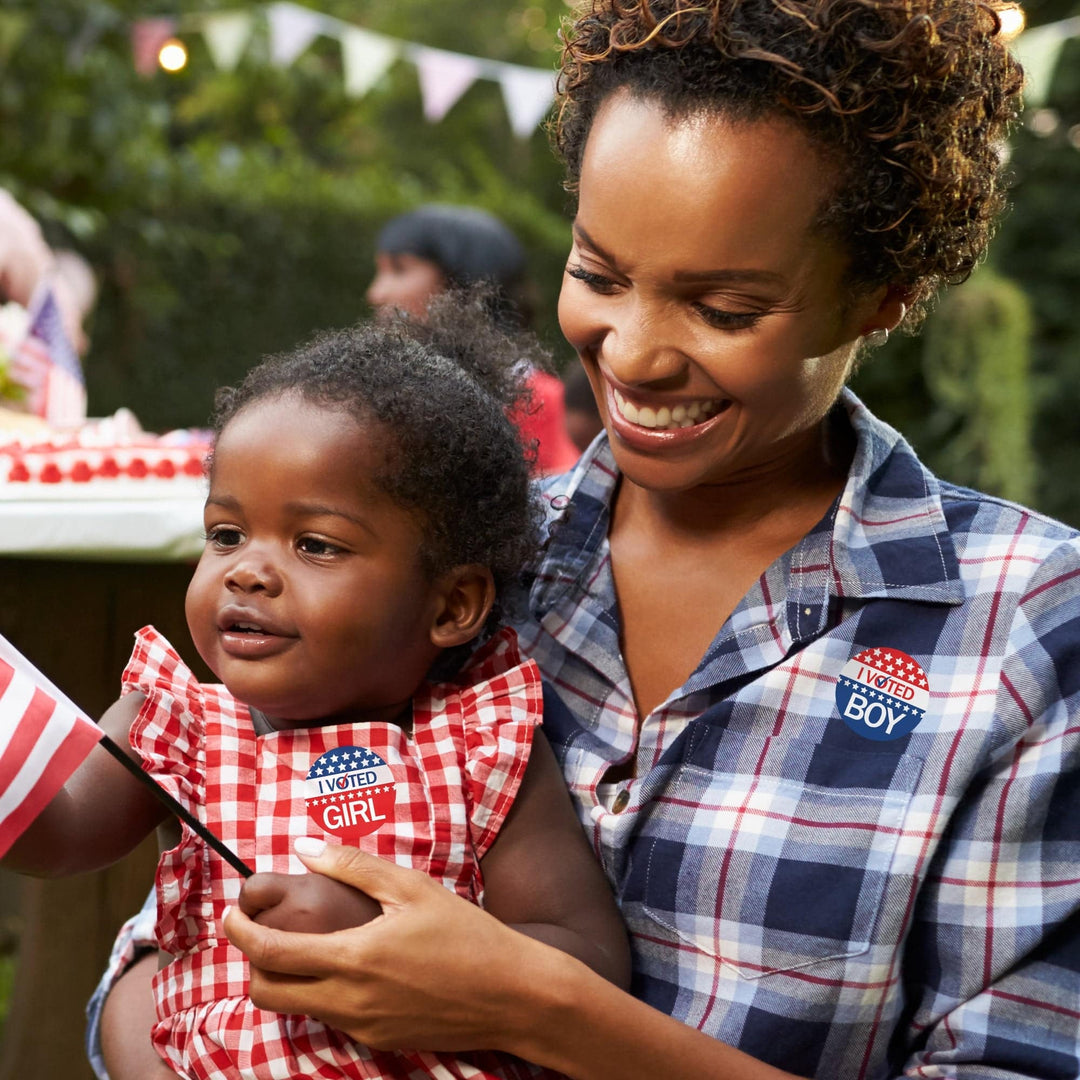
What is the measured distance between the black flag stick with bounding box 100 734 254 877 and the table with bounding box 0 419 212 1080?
85 centimetres

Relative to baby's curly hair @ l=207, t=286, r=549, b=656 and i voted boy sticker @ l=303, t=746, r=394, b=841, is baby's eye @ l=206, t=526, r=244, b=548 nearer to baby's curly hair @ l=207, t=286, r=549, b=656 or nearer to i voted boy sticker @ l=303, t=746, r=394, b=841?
baby's curly hair @ l=207, t=286, r=549, b=656

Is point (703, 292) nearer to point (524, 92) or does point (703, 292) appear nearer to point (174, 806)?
point (174, 806)

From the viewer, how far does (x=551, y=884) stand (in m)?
1.55

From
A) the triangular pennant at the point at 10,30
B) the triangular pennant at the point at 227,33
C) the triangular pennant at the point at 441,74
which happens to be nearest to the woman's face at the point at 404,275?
the triangular pennant at the point at 441,74

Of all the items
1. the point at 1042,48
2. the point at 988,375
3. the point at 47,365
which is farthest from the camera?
the point at 988,375

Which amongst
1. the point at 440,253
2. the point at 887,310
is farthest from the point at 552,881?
the point at 440,253

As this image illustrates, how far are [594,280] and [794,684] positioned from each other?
1.62 feet

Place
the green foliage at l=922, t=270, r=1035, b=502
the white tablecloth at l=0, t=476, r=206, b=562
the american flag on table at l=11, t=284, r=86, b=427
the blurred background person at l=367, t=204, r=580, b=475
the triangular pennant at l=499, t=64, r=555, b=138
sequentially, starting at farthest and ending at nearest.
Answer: the triangular pennant at l=499, t=64, r=555, b=138
the green foliage at l=922, t=270, r=1035, b=502
the blurred background person at l=367, t=204, r=580, b=475
the american flag on table at l=11, t=284, r=86, b=427
the white tablecloth at l=0, t=476, r=206, b=562

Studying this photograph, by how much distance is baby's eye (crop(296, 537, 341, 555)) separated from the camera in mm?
1564

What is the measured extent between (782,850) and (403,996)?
0.43m

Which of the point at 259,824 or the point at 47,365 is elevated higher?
the point at 47,365

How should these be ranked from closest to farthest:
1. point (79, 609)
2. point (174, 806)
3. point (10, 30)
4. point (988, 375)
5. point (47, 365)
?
point (174, 806)
point (79, 609)
point (47, 365)
point (988, 375)
point (10, 30)

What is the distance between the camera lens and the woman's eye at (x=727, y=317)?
152 cm

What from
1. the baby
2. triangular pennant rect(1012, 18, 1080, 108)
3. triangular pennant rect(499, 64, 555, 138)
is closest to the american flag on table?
the baby
